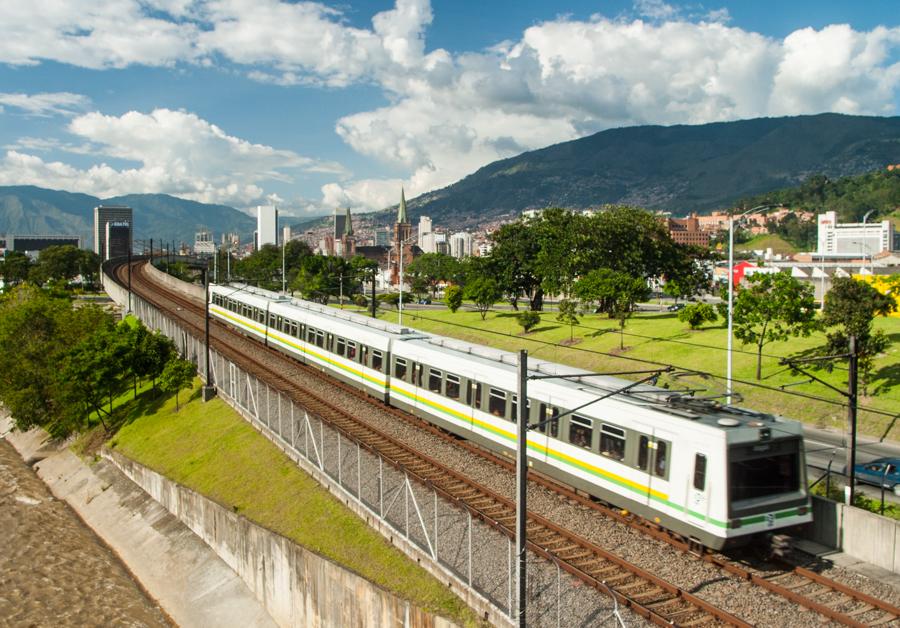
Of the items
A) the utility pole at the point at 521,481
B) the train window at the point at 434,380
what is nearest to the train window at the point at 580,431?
the utility pole at the point at 521,481

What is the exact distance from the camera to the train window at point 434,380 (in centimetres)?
2489

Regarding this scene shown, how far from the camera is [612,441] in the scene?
17.3 metres

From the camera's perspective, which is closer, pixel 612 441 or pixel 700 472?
pixel 700 472

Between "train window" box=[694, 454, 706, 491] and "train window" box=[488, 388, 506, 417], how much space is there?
280 inches

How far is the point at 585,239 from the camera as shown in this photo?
6341cm

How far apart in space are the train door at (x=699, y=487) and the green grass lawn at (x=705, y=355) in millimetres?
6259

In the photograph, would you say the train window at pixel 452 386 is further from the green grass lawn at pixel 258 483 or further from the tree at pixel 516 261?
the tree at pixel 516 261

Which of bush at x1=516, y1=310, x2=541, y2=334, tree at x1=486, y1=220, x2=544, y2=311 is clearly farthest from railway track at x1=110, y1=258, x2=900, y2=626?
tree at x1=486, y1=220, x2=544, y2=311

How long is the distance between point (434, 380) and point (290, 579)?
860 cm

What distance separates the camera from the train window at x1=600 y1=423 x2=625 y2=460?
17062mm

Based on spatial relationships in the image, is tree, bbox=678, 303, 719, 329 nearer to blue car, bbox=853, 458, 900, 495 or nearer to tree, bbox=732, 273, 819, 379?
tree, bbox=732, 273, 819, 379

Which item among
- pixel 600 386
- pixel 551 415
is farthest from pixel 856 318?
pixel 551 415

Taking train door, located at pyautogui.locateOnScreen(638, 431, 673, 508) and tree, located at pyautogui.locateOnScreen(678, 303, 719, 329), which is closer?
train door, located at pyautogui.locateOnScreen(638, 431, 673, 508)

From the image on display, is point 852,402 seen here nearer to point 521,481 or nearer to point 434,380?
point 521,481
